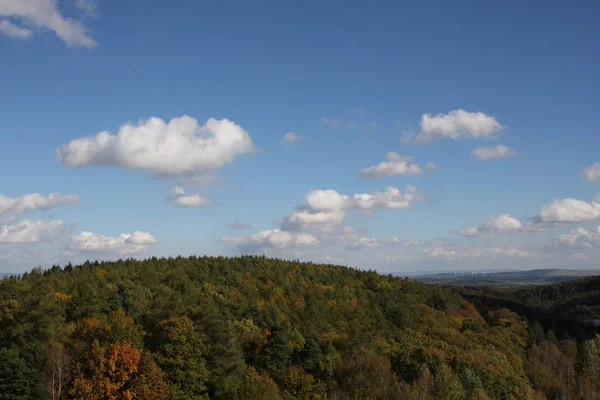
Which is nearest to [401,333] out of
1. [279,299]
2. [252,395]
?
[279,299]

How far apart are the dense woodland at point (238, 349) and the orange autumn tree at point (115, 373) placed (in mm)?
152

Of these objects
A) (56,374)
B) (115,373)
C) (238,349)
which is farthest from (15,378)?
(238,349)

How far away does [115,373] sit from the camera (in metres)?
62.2

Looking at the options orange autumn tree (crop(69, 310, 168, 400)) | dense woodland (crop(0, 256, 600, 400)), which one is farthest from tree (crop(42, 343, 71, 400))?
orange autumn tree (crop(69, 310, 168, 400))

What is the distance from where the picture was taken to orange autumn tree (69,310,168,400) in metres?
60.1

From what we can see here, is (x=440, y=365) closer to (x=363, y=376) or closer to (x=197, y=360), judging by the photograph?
(x=363, y=376)

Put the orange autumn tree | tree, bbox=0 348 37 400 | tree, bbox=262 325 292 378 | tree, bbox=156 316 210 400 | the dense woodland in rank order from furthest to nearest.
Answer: tree, bbox=262 325 292 378 → tree, bbox=156 316 210 400 → the dense woodland → the orange autumn tree → tree, bbox=0 348 37 400

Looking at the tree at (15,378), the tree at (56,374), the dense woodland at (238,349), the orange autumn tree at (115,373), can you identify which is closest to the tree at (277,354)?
the dense woodland at (238,349)

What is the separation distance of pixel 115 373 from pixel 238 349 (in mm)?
23487

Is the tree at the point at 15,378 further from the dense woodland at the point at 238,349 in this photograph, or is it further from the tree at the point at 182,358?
the tree at the point at 182,358

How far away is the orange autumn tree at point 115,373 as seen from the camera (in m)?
60.1

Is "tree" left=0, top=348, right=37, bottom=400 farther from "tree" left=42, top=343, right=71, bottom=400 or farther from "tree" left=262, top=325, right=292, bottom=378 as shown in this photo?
"tree" left=262, top=325, right=292, bottom=378

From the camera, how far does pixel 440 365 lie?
7888 cm

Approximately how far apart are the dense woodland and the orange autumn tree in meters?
0.15
